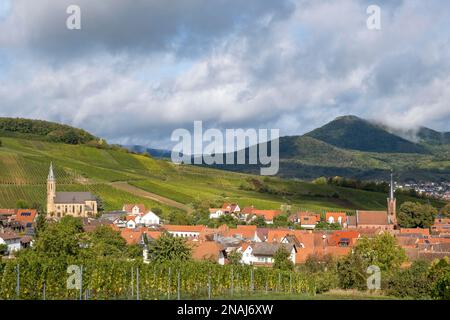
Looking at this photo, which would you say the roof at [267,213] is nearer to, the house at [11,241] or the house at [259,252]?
the house at [259,252]

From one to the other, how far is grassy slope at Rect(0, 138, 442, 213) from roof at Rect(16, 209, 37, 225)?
24.2ft

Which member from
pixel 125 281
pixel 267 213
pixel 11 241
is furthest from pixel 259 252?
pixel 267 213

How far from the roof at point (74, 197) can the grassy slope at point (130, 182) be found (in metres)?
2.16

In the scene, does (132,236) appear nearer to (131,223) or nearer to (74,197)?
(131,223)

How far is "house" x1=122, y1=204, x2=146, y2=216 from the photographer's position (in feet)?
345

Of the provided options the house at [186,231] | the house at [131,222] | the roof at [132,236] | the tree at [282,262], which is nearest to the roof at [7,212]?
the house at [131,222]

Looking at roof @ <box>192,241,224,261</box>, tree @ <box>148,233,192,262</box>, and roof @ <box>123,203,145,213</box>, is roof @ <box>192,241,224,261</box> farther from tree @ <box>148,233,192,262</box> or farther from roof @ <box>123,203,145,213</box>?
roof @ <box>123,203,145,213</box>

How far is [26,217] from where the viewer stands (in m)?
95.2

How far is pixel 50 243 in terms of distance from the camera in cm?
4781

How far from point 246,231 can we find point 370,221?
92.6 ft

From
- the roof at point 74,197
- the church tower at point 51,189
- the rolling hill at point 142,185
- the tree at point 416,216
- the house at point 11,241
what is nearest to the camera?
the house at point 11,241

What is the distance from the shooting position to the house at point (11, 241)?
238 feet

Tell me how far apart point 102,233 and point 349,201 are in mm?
76602
